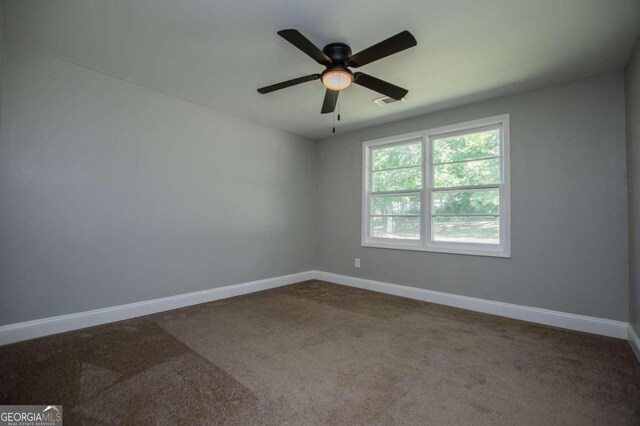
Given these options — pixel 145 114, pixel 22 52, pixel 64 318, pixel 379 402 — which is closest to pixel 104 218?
pixel 64 318

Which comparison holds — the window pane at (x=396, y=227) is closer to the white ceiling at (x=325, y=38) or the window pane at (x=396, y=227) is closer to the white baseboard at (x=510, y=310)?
the white baseboard at (x=510, y=310)

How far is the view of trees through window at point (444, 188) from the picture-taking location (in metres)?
3.57

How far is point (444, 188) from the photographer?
12.7 feet

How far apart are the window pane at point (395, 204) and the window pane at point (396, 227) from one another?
0.30ft

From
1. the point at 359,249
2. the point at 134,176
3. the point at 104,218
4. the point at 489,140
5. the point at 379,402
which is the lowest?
the point at 379,402

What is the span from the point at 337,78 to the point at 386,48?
0.49 meters

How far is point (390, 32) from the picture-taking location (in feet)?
7.54

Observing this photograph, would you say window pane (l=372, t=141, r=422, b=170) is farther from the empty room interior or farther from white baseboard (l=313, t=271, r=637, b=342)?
white baseboard (l=313, t=271, r=637, b=342)

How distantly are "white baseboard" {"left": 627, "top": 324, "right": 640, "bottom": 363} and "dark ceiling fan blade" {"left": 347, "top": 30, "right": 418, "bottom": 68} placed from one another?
2.97 meters

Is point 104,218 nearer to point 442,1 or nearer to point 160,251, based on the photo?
point 160,251

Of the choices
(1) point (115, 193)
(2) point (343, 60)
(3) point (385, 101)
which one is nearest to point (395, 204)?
(3) point (385, 101)

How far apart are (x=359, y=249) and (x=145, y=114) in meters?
3.47

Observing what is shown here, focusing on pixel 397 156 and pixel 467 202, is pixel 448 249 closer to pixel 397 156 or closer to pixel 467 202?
pixel 467 202

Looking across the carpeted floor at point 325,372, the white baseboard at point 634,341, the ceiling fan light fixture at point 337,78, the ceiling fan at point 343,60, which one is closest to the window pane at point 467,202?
the carpeted floor at point 325,372
